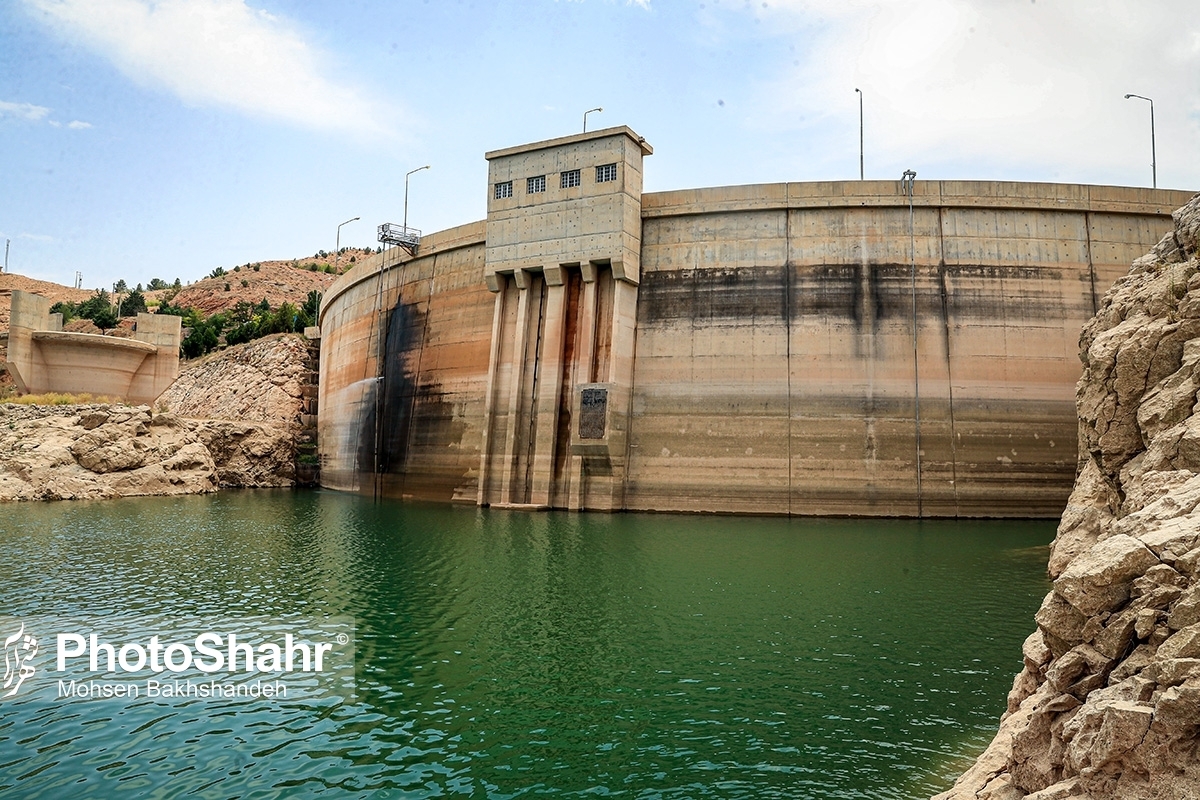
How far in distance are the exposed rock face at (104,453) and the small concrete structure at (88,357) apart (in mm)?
5837

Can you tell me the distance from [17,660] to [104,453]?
94.6ft

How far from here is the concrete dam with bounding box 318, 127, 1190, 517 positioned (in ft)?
99.0

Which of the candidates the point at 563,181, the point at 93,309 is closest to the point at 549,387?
the point at 563,181

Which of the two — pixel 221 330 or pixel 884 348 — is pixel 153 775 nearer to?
pixel 884 348

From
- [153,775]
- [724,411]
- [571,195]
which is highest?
[571,195]

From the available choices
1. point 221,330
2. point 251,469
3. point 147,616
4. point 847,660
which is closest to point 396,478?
point 251,469

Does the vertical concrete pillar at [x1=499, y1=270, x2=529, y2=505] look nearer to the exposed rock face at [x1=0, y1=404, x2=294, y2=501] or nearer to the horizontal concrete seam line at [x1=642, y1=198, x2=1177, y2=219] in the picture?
the horizontal concrete seam line at [x1=642, y1=198, x2=1177, y2=219]

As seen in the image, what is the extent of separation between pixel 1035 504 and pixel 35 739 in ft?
98.1

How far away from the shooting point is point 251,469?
153ft

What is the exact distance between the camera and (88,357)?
1786 inches

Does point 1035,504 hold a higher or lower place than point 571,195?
lower

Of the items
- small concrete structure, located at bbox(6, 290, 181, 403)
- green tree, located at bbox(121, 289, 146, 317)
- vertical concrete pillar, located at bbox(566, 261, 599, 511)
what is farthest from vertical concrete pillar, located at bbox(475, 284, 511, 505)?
green tree, located at bbox(121, 289, 146, 317)

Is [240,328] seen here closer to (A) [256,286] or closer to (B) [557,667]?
(A) [256,286]

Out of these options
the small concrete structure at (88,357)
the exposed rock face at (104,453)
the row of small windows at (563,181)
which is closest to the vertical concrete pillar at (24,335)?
the small concrete structure at (88,357)
